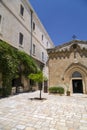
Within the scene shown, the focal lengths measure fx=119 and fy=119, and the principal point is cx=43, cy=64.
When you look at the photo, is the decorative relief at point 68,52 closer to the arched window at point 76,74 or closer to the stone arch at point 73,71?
the stone arch at point 73,71

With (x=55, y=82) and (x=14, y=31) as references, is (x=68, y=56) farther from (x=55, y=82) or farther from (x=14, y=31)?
(x=14, y=31)

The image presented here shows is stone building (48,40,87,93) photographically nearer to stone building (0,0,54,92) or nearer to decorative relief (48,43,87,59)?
decorative relief (48,43,87,59)

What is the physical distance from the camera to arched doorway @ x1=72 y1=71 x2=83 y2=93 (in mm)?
15773

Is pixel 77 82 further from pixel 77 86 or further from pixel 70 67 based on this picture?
pixel 70 67

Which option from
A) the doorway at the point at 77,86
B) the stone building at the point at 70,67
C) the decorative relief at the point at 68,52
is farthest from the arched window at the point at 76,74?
the decorative relief at the point at 68,52

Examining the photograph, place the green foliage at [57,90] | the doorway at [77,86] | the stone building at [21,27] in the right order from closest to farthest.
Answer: the stone building at [21,27] < the green foliage at [57,90] < the doorway at [77,86]

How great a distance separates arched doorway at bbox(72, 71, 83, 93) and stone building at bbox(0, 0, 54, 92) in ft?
21.7

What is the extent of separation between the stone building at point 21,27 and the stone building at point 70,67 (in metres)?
4.08

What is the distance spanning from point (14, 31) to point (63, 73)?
8223mm

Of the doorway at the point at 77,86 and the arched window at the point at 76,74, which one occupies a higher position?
the arched window at the point at 76,74

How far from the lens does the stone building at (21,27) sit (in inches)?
489

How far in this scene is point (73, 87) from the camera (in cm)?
1642

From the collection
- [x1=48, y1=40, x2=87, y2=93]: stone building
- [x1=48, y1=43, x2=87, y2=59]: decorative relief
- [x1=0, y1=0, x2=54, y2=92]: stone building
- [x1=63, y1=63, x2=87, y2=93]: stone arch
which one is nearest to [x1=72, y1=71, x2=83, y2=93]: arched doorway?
[x1=48, y1=40, x2=87, y2=93]: stone building

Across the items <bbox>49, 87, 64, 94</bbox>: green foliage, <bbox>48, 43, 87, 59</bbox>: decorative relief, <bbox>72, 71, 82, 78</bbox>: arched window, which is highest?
<bbox>48, 43, 87, 59</bbox>: decorative relief
